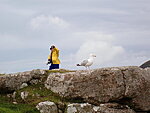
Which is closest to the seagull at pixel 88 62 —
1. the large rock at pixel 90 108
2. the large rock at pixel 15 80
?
the large rock at pixel 15 80

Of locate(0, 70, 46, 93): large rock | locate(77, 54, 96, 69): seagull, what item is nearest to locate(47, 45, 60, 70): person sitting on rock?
locate(77, 54, 96, 69): seagull

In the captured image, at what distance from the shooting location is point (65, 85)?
13.7 m

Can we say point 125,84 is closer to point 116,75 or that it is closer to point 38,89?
point 116,75

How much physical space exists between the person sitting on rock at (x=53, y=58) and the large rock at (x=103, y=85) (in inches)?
162

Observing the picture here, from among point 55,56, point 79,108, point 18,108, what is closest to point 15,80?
point 18,108

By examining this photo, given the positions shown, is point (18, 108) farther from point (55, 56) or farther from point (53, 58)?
point (55, 56)

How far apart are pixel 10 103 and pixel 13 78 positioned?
1.44m

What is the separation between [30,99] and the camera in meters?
→ 13.8

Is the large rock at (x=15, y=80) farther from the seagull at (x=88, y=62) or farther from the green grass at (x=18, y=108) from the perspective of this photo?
the seagull at (x=88, y=62)

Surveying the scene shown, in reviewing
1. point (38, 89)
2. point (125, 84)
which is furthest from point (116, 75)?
point (38, 89)

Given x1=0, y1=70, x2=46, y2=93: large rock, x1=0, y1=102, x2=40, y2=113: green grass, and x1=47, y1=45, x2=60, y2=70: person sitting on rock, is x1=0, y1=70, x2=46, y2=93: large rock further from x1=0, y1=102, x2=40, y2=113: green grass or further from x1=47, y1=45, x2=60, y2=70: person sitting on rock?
x1=47, y1=45, x2=60, y2=70: person sitting on rock

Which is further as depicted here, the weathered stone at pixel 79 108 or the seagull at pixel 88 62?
the seagull at pixel 88 62

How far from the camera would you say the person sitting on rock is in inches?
722

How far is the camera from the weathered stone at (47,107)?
1292cm
